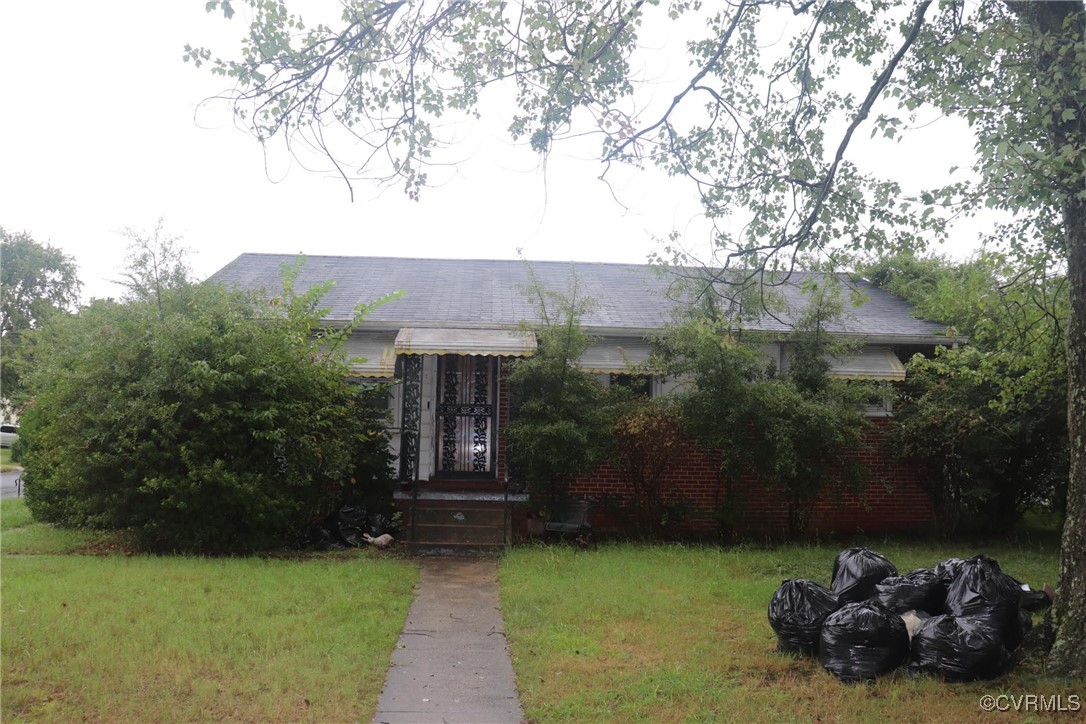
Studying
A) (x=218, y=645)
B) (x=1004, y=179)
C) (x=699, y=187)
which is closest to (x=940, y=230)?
(x=1004, y=179)

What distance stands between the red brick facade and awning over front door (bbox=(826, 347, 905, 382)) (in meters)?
0.70

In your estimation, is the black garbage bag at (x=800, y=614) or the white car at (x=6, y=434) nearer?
the black garbage bag at (x=800, y=614)

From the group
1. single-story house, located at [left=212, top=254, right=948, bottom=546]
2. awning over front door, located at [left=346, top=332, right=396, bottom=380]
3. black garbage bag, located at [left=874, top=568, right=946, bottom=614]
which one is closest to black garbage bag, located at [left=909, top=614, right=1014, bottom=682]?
black garbage bag, located at [left=874, top=568, right=946, bottom=614]

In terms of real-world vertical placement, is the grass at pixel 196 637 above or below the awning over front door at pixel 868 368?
below

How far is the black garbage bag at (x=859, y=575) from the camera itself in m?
5.60

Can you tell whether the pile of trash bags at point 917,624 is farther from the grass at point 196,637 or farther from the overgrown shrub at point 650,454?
the overgrown shrub at point 650,454

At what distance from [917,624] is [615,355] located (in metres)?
6.57

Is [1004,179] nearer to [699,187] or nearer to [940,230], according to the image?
[940,230]

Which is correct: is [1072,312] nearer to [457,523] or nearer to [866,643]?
[866,643]

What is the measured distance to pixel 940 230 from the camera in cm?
627

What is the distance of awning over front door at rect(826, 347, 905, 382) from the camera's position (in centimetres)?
1116

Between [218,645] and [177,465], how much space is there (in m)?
4.05

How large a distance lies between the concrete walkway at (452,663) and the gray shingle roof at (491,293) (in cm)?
470

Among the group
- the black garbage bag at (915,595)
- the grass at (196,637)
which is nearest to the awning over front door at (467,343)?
the grass at (196,637)
